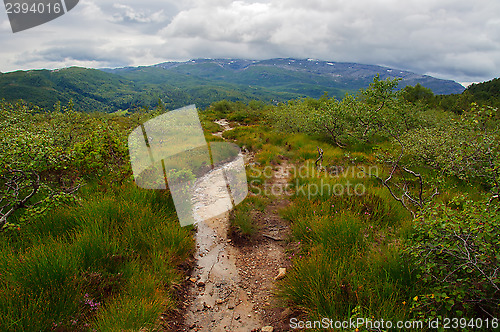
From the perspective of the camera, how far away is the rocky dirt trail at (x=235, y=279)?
13.2 ft

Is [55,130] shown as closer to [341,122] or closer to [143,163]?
[143,163]

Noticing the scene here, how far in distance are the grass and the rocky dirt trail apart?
49 cm

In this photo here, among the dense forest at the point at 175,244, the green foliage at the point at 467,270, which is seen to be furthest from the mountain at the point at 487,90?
the green foliage at the point at 467,270

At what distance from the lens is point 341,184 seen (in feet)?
26.0

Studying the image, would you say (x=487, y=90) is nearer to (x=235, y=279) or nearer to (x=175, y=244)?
(x=235, y=279)

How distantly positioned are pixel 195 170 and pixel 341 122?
1031cm

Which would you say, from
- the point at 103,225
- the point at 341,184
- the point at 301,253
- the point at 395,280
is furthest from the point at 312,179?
the point at 103,225

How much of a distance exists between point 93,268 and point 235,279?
271 centimetres

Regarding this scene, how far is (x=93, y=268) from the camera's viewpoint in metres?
3.88

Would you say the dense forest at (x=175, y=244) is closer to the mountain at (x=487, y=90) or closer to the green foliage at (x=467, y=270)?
the green foliage at (x=467, y=270)

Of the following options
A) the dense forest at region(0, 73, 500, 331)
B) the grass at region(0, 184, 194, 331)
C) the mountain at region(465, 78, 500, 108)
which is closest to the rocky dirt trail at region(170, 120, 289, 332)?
the dense forest at region(0, 73, 500, 331)

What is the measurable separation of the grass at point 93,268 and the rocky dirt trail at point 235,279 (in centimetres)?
49

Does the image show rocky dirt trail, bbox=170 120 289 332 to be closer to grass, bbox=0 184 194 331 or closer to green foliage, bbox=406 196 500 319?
grass, bbox=0 184 194 331

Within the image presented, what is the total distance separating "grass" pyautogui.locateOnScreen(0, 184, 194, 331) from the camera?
300 cm
